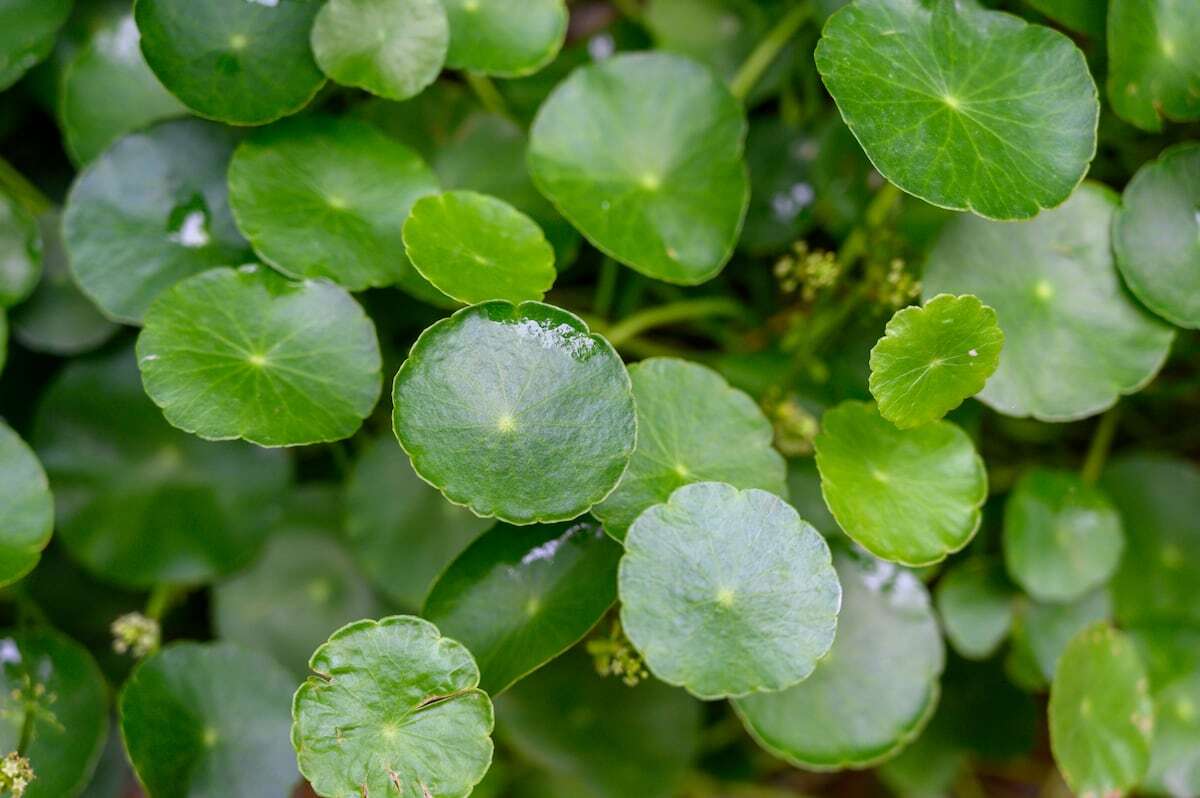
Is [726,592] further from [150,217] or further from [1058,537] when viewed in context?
[150,217]

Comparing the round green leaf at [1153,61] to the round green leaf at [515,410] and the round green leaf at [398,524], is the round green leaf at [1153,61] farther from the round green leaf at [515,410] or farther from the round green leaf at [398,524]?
the round green leaf at [398,524]

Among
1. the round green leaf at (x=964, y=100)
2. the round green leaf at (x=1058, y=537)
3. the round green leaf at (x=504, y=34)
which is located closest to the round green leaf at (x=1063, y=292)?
the round green leaf at (x=964, y=100)

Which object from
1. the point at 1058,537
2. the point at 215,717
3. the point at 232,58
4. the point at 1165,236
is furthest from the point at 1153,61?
the point at 215,717

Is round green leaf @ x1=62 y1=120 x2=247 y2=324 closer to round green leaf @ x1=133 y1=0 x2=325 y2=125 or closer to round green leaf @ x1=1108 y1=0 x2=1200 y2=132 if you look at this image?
round green leaf @ x1=133 y1=0 x2=325 y2=125

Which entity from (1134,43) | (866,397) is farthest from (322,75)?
(1134,43)

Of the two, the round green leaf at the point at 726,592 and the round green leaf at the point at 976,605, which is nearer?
the round green leaf at the point at 726,592

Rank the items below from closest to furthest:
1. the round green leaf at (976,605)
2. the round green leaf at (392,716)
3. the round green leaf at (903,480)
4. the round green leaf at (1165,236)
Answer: the round green leaf at (392,716), the round green leaf at (903,480), the round green leaf at (1165,236), the round green leaf at (976,605)

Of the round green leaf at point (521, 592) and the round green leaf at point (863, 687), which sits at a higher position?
the round green leaf at point (521, 592)
